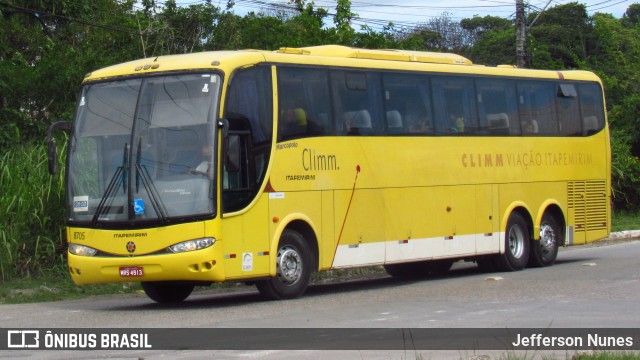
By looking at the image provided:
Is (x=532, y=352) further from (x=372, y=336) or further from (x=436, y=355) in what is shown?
(x=372, y=336)

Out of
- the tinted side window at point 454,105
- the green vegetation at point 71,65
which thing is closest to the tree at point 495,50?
the green vegetation at point 71,65

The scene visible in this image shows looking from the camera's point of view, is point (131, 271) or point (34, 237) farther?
point (34, 237)

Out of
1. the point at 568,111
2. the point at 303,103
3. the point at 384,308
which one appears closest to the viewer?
the point at 384,308

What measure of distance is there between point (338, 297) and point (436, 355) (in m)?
5.76

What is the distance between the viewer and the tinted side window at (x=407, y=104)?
17.0m

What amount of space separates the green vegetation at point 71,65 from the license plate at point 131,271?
385 cm

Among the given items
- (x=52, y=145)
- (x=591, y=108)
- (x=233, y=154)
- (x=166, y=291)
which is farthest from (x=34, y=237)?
(x=591, y=108)

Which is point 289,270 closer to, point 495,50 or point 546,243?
point 546,243

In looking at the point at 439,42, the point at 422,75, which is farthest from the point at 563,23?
the point at 422,75

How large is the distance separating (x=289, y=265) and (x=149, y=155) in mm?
2523

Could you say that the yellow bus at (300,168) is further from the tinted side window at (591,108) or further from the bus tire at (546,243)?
the tinted side window at (591,108)

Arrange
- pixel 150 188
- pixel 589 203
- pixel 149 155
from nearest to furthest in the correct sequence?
pixel 150 188 < pixel 149 155 < pixel 589 203

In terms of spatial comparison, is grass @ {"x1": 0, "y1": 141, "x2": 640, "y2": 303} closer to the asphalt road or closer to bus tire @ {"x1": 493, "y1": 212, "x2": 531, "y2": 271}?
the asphalt road

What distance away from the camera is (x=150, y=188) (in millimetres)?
13750
